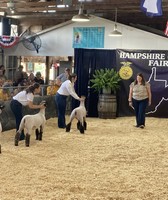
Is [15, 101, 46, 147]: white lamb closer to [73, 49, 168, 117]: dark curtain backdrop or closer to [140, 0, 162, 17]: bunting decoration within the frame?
[140, 0, 162, 17]: bunting decoration

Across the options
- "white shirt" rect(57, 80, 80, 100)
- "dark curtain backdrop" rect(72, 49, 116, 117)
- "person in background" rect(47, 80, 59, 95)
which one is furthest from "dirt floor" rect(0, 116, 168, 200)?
"dark curtain backdrop" rect(72, 49, 116, 117)

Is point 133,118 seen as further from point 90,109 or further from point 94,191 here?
point 94,191

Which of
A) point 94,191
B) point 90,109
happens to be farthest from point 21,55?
point 94,191

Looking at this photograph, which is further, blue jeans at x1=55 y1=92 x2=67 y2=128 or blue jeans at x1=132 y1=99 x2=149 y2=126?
blue jeans at x1=132 y1=99 x2=149 y2=126

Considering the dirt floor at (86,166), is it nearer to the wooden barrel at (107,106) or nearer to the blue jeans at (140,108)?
the blue jeans at (140,108)

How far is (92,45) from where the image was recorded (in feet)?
39.4

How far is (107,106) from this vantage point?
1002 cm

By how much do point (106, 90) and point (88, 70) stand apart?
0.85 m

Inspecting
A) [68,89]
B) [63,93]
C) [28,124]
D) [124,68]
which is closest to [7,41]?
[124,68]

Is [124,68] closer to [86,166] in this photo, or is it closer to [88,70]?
[88,70]

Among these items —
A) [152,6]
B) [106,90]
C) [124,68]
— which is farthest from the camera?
[124,68]

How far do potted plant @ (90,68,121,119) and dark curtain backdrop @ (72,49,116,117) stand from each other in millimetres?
251

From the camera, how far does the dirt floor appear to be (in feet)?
13.7

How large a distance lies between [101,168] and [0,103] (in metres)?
3.32
